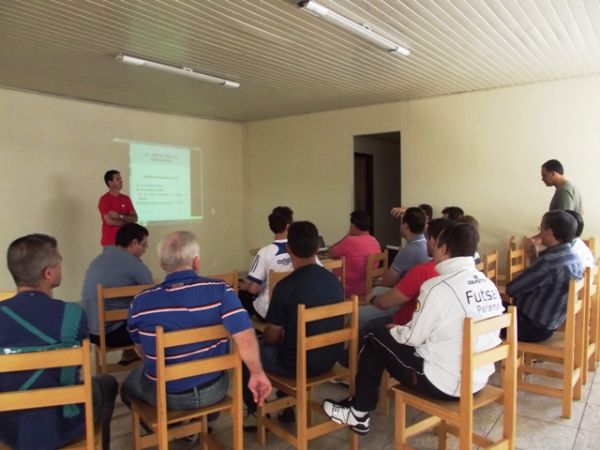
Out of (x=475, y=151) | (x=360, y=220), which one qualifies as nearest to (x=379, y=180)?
(x=475, y=151)

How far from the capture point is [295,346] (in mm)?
2270

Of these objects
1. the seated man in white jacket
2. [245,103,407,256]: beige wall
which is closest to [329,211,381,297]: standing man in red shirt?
the seated man in white jacket

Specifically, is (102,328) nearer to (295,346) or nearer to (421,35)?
(295,346)

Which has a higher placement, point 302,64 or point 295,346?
point 302,64

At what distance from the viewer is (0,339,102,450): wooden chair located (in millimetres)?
1462

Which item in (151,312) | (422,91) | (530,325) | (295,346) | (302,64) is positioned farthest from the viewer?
(422,91)

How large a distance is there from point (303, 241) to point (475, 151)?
3.92 meters

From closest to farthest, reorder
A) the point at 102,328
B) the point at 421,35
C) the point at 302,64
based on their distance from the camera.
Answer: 1. the point at 102,328
2. the point at 421,35
3. the point at 302,64

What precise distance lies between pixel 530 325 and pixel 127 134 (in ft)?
17.8

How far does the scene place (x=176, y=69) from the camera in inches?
173

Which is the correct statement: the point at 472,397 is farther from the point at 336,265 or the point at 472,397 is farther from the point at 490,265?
the point at 490,265

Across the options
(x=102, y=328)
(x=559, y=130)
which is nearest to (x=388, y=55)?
(x=559, y=130)

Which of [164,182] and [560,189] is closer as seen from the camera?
[560,189]

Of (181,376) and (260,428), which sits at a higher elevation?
(181,376)
